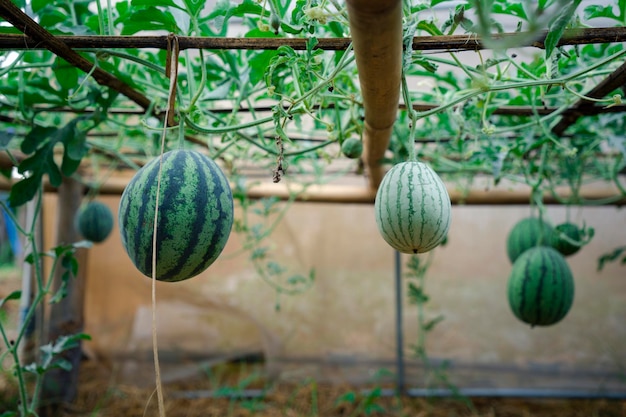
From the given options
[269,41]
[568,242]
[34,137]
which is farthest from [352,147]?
[568,242]

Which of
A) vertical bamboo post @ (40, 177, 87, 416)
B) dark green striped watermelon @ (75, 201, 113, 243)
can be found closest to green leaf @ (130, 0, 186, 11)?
dark green striped watermelon @ (75, 201, 113, 243)

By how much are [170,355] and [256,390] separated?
69cm

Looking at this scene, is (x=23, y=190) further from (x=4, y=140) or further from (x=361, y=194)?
(x=361, y=194)

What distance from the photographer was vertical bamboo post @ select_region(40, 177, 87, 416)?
8.91 feet

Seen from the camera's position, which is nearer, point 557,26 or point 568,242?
point 557,26

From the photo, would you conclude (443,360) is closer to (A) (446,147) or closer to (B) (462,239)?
(B) (462,239)

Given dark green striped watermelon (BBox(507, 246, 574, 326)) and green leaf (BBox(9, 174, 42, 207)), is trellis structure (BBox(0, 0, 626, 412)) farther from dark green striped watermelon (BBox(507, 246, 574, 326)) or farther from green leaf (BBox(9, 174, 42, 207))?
dark green striped watermelon (BBox(507, 246, 574, 326))

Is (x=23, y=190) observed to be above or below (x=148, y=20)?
below

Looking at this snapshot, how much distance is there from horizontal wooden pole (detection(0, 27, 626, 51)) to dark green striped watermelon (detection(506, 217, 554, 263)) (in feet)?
4.50

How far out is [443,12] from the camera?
273 cm

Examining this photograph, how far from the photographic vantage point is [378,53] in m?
0.87

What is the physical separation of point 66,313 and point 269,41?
225 cm

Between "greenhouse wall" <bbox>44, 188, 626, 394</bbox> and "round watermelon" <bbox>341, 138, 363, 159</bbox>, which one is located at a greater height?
"round watermelon" <bbox>341, 138, 363, 159</bbox>

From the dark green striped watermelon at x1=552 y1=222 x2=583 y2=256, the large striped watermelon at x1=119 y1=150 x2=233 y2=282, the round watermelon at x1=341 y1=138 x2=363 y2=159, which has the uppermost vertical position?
the round watermelon at x1=341 y1=138 x2=363 y2=159
